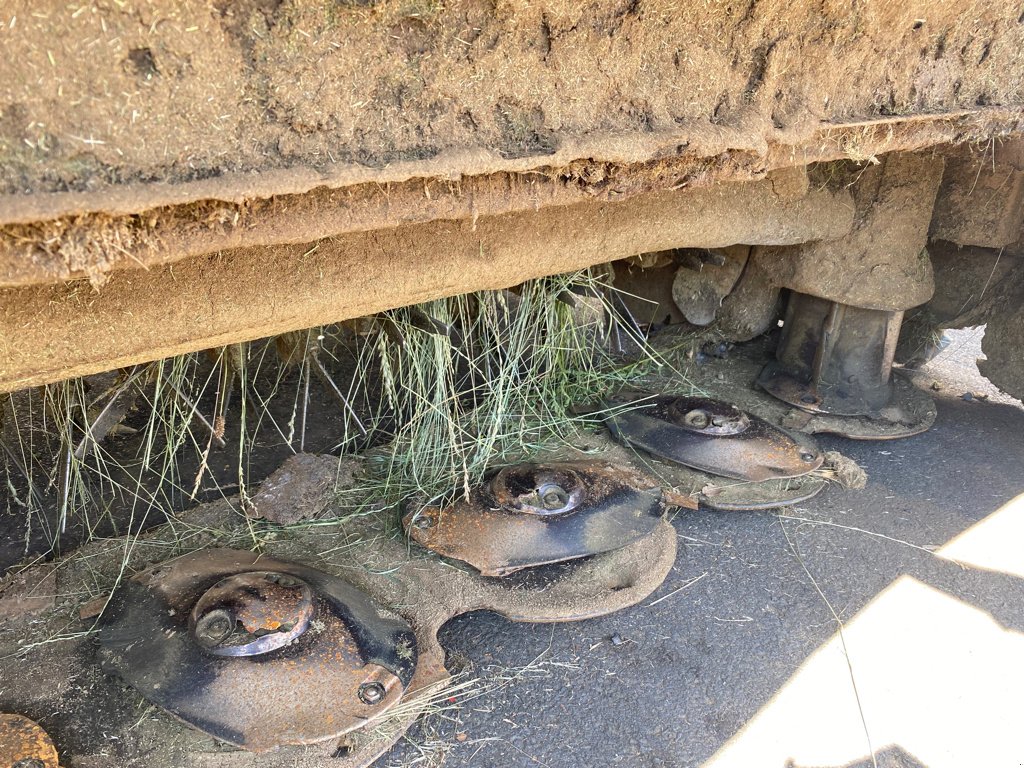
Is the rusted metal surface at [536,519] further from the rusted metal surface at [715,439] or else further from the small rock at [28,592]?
the small rock at [28,592]

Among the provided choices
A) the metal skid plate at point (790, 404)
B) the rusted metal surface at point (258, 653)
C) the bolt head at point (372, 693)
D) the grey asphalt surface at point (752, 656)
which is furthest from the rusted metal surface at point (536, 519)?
the metal skid plate at point (790, 404)

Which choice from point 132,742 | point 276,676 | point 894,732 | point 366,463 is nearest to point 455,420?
point 366,463

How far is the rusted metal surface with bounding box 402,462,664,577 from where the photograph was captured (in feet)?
6.43

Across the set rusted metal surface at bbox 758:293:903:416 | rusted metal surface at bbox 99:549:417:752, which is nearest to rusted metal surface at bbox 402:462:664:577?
rusted metal surface at bbox 99:549:417:752

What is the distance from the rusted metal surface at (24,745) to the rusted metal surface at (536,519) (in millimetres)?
898

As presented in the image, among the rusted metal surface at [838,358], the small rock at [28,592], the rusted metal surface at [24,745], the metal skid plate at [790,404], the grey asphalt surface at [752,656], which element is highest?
the rusted metal surface at [838,358]

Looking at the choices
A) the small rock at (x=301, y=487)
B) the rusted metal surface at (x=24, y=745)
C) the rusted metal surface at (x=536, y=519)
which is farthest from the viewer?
the small rock at (x=301, y=487)

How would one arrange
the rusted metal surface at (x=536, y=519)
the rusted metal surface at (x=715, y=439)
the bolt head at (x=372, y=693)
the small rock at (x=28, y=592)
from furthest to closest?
the rusted metal surface at (x=715, y=439)
the rusted metal surface at (x=536, y=519)
the small rock at (x=28, y=592)
the bolt head at (x=372, y=693)

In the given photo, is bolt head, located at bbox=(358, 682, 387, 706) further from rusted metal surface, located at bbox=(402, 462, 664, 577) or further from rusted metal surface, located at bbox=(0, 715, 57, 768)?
rusted metal surface, located at bbox=(0, 715, 57, 768)

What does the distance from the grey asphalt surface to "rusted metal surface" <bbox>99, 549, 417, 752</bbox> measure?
16cm

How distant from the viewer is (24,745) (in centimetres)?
143

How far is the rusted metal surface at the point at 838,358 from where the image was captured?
2766 mm

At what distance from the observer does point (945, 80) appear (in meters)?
1.85

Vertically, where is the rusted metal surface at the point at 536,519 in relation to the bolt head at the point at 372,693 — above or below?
above
